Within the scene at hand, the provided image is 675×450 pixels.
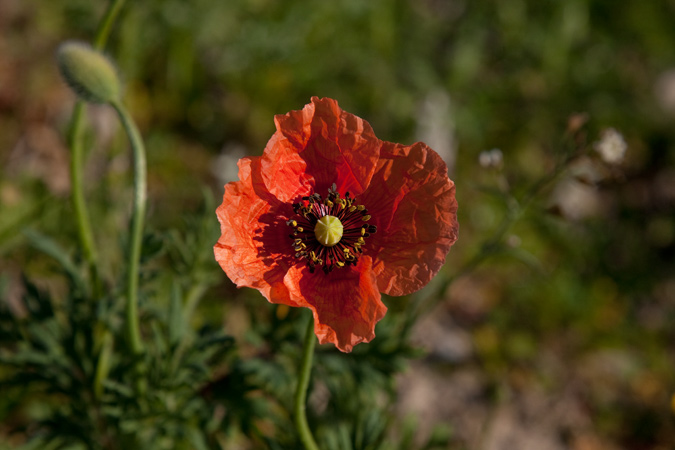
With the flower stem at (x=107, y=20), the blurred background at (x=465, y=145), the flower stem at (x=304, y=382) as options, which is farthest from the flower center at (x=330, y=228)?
the blurred background at (x=465, y=145)

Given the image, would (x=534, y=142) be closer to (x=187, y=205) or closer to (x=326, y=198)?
(x=187, y=205)

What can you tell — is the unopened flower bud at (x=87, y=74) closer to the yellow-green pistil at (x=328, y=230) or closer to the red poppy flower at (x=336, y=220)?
the red poppy flower at (x=336, y=220)

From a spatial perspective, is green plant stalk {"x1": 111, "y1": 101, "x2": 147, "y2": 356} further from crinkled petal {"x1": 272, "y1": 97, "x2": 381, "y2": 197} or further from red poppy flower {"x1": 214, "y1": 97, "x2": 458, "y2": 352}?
crinkled petal {"x1": 272, "y1": 97, "x2": 381, "y2": 197}

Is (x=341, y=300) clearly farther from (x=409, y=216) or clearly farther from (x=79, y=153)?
(x=79, y=153)

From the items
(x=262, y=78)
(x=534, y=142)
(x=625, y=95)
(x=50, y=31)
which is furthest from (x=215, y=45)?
(x=625, y=95)

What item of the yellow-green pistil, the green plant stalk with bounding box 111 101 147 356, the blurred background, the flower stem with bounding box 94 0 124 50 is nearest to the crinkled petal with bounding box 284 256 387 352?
the yellow-green pistil

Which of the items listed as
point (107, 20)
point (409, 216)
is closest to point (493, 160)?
point (409, 216)
